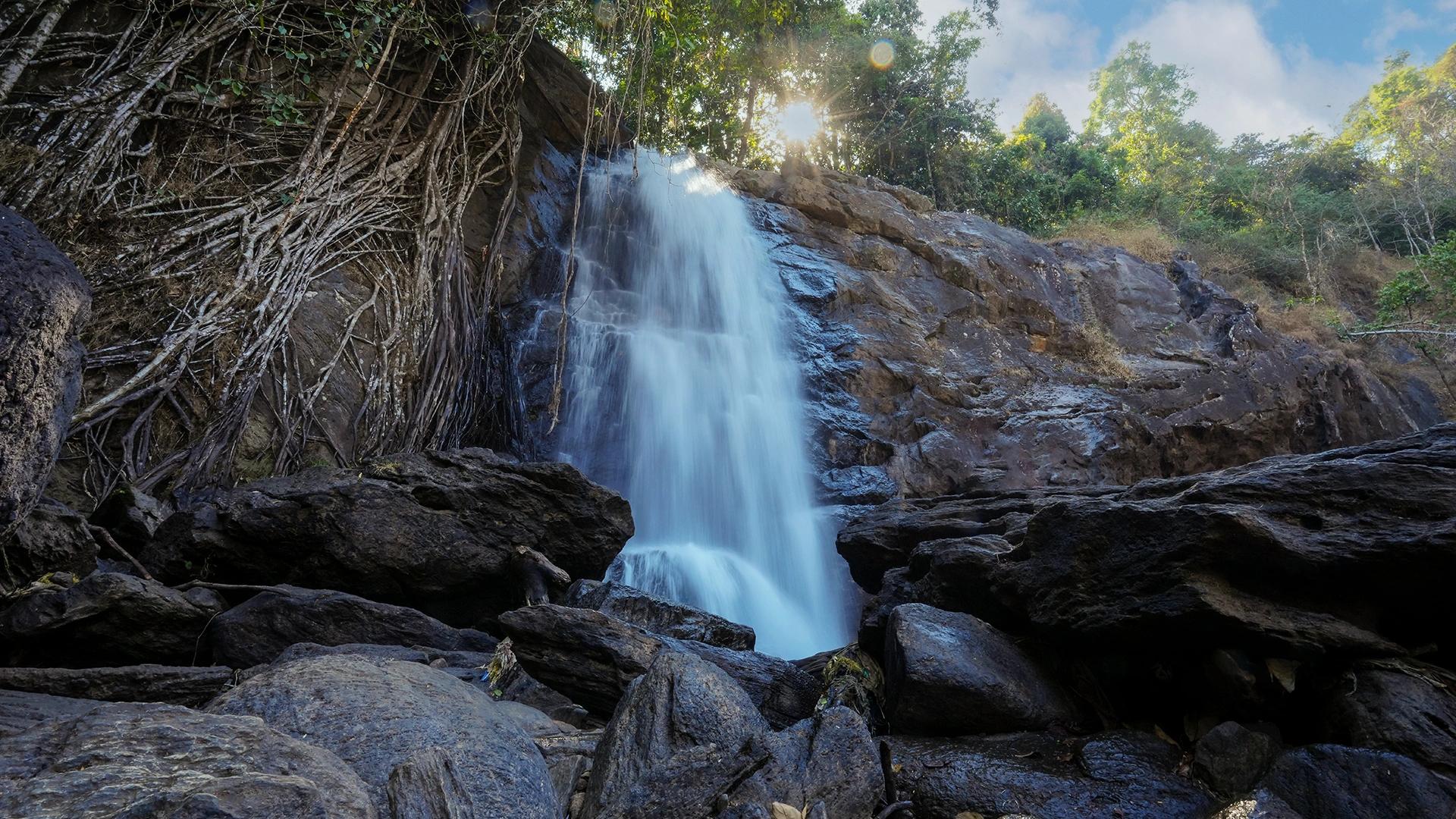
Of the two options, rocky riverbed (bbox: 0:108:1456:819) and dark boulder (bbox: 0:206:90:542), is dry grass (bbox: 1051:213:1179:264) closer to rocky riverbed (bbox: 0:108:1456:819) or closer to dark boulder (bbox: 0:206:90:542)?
rocky riverbed (bbox: 0:108:1456:819)

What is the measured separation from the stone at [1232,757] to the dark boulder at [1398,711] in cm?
22

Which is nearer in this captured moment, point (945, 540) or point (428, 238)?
point (945, 540)

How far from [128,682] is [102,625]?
682 mm

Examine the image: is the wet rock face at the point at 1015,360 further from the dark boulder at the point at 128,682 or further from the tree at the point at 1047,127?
the tree at the point at 1047,127

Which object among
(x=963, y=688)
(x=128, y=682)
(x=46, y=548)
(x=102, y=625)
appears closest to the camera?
(x=128, y=682)

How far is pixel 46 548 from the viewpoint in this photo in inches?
148

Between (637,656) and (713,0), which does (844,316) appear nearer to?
(713,0)

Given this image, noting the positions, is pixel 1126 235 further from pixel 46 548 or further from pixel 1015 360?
pixel 46 548

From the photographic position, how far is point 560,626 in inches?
144

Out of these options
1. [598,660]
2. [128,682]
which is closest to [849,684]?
[598,660]

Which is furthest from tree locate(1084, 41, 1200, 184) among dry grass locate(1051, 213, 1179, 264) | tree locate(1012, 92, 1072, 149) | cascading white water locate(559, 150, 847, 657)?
cascading white water locate(559, 150, 847, 657)

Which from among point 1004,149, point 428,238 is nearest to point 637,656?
point 428,238

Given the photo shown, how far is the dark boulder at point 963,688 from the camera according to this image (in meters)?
3.22

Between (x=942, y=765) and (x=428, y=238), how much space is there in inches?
266
